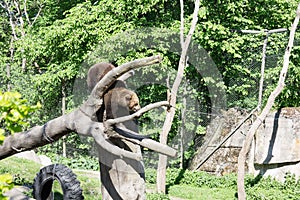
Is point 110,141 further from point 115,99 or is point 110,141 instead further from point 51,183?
point 51,183

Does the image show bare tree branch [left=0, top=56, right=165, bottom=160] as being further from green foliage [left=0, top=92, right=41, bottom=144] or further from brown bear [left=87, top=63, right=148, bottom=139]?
green foliage [left=0, top=92, right=41, bottom=144]

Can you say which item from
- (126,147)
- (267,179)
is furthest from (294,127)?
(126,147)

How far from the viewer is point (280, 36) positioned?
14.4m

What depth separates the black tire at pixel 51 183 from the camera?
4.80m

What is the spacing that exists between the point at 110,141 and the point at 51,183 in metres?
3.04

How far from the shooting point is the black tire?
4.80m

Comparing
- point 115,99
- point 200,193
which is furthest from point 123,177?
point 200,193

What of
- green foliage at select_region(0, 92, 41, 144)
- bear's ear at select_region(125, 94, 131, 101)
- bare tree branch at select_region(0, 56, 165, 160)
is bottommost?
bare tree branch at select_region(0, 56, 165, 160)

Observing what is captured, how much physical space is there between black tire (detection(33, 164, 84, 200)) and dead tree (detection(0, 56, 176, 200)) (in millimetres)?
2598

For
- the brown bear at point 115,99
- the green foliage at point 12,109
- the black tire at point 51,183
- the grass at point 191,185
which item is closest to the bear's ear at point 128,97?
the brown bear at point 115,99

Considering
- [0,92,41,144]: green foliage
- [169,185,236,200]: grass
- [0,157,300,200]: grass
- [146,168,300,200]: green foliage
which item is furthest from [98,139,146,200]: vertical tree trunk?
[169,185,236,200]: grass

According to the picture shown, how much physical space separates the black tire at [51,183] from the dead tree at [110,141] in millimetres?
2598

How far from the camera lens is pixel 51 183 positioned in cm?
491

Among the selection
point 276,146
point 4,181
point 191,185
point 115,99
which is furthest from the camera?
point 191,185
